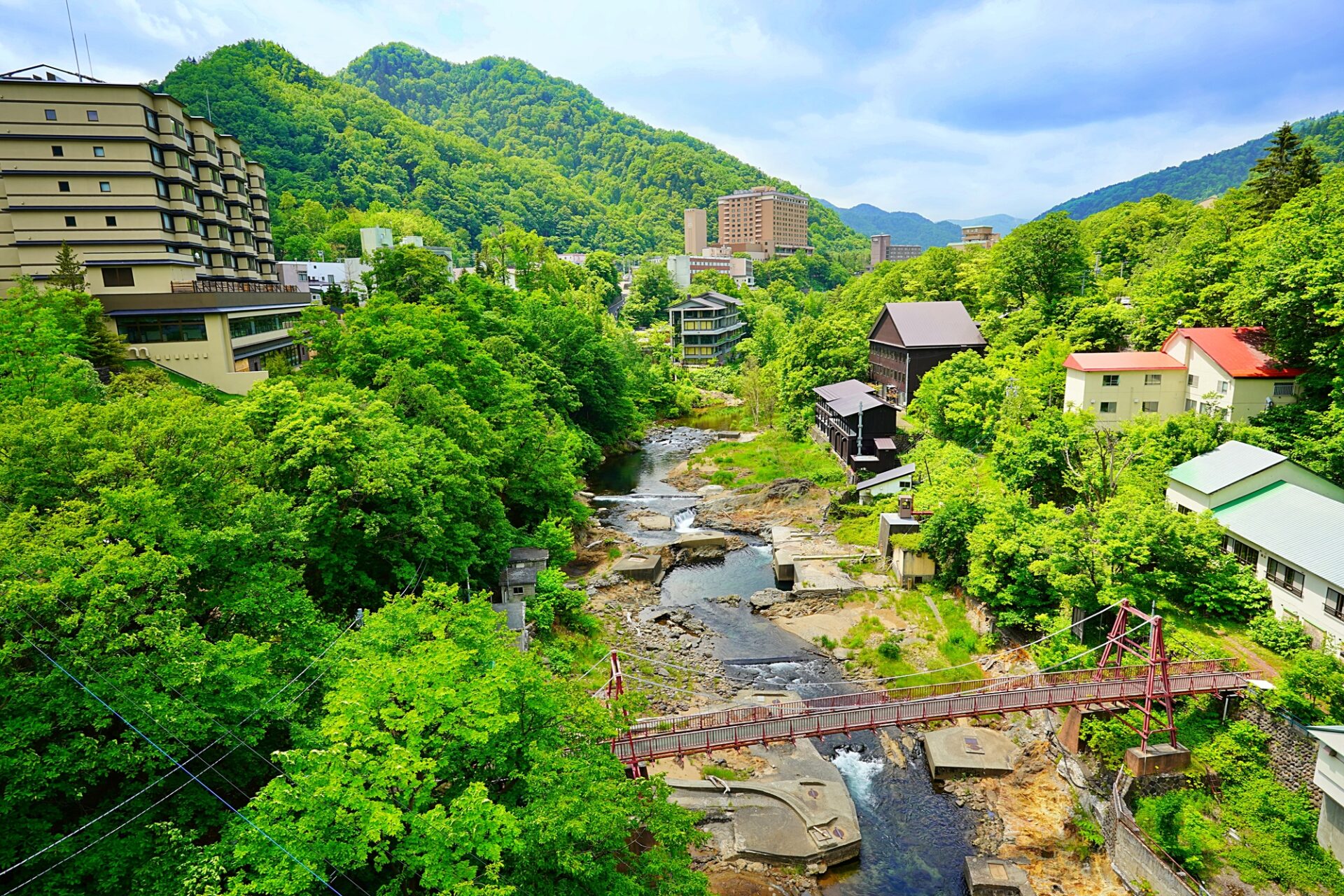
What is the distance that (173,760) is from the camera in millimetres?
10148

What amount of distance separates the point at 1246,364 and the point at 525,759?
2708 centimetres

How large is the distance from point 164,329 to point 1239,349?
136 feet

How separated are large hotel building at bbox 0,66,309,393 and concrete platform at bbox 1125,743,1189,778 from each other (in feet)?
111

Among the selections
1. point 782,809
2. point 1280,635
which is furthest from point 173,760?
point 1280,635

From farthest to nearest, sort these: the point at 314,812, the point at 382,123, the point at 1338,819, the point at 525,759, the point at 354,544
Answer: the point at 382,123 < the point at 354,544 < the point at 1338,819 < the point at 525,759 < the point at 314,812

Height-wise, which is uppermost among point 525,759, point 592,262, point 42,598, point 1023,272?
point 592,262

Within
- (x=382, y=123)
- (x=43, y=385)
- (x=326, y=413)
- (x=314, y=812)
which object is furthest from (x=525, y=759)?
(x=382, y=123)

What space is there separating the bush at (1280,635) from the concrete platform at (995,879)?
8.42 m

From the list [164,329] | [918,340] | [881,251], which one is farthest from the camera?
[881,251]

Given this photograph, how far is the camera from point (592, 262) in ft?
310

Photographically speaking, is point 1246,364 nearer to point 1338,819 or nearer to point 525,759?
point 1338,819

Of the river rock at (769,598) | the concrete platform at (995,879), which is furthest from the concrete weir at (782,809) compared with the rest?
the river rock at (769,598)

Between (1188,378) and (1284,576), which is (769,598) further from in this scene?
(1188,378)

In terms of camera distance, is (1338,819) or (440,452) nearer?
(1338,819)
